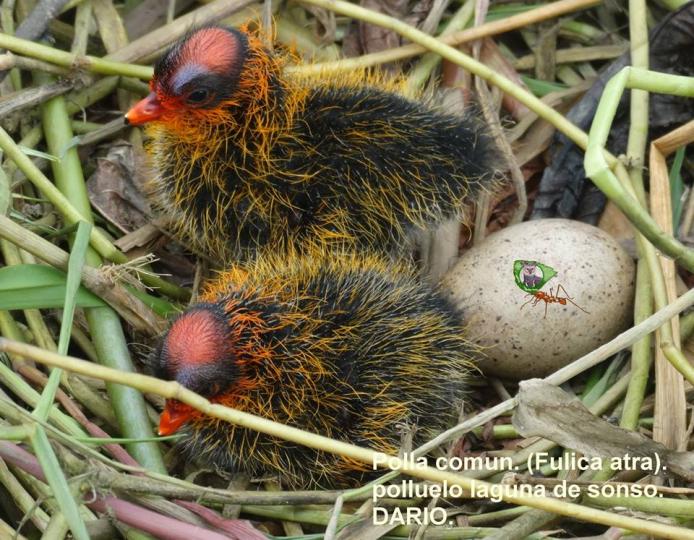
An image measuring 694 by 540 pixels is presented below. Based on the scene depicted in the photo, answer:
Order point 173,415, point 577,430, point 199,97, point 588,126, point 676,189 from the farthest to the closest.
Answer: point 588,126, point 676,189, point 199,97, point 173,415, point 577,430

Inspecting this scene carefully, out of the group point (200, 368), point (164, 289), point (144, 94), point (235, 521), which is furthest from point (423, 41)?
point (235, 521)

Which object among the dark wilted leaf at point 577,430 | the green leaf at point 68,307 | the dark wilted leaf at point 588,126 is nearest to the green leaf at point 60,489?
the green leaf at point 68,307

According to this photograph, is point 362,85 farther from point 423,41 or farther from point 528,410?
point 528,410

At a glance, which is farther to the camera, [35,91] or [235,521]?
[35,91]

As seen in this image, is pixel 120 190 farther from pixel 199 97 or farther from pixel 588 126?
pixel 588 126

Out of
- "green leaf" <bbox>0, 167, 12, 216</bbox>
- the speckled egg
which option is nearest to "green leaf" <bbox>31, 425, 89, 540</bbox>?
"green leaf" <bbox>0, 167, 12, 216</bbox>

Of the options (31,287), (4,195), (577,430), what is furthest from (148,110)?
(577,430)
